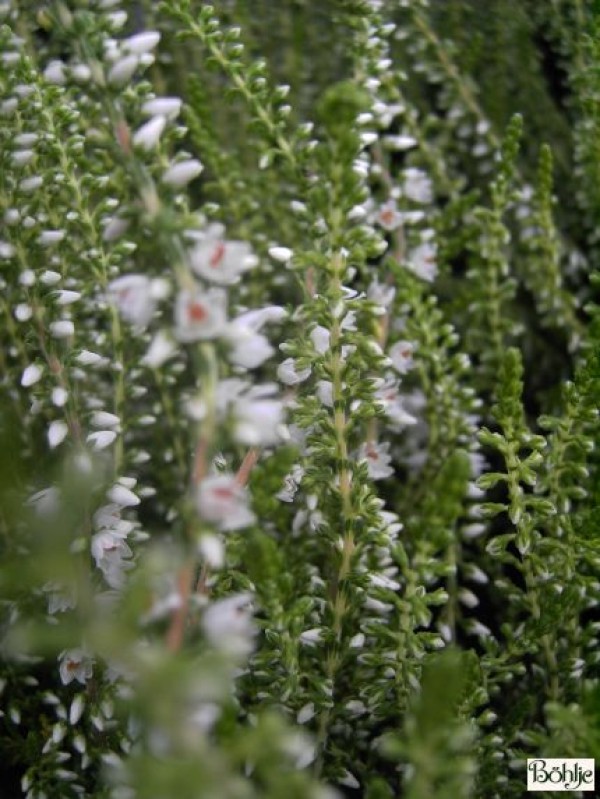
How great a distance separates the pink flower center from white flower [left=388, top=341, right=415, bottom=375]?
0.48 metres

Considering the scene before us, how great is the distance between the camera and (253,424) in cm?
52

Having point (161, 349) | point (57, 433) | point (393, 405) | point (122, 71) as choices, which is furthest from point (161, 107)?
point (393, 405)

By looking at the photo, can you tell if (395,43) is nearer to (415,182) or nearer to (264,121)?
(415,182)

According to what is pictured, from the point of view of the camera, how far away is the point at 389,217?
117 centimetres

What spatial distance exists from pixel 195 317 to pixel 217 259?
0.07 m

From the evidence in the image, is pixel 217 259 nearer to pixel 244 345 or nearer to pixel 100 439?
pixel 244 345

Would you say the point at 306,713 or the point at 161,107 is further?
the point at 306,713

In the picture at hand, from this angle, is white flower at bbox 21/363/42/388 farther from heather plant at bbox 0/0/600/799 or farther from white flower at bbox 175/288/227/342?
white flower at bbox 175/288/227/342

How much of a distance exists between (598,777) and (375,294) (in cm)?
54

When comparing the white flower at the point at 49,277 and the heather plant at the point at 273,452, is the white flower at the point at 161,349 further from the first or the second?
the white flower at the point at 49,277

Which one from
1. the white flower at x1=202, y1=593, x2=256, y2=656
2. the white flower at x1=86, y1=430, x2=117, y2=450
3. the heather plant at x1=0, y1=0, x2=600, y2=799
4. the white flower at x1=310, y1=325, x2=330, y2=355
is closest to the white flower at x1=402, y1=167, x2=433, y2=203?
the heather plant at x1=0, y1=0, x2=600, y2=799

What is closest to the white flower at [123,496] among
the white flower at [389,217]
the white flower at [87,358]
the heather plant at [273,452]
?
the heather plant at [273,452]

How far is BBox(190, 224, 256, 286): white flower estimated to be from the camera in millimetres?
570

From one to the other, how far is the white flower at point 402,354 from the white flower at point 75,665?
45 cm
